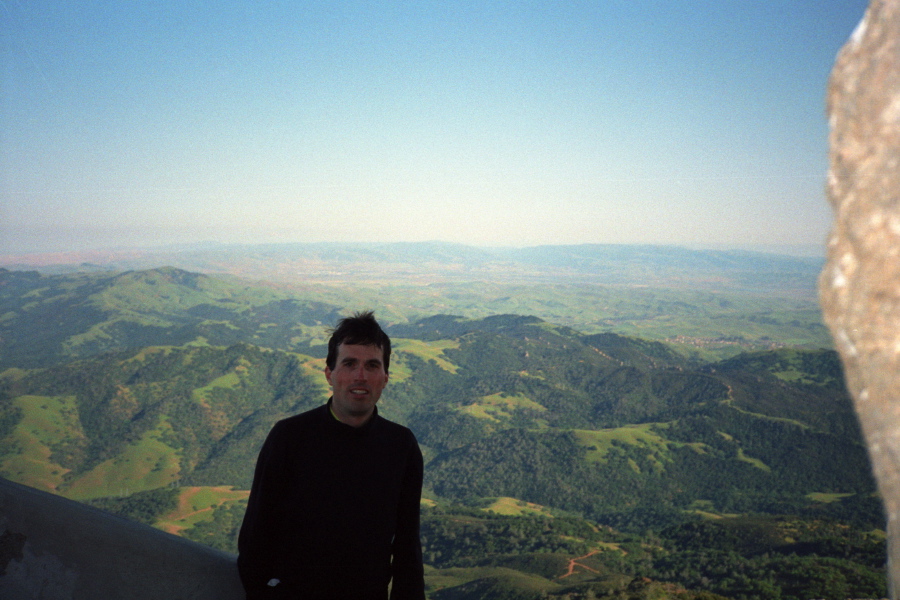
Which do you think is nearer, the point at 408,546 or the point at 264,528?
the point at 264,528

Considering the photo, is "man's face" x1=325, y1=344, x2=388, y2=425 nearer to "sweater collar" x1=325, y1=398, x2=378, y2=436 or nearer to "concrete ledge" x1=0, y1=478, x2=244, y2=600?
"sweater collar" x1=325, y1=398, x2=378, y2=436

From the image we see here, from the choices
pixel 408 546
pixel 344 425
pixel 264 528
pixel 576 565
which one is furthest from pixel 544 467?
pixel 264 528

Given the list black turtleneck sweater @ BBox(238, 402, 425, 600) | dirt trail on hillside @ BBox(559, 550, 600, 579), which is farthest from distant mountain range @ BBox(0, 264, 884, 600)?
black turtleneck sweater @ BBox(238, 402, 425, 600)

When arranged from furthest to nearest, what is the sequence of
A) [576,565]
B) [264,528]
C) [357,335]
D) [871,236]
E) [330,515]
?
1. [576,565]
2. [357,335]
3. [330,515]
4. [264,528]
5. [871,236]

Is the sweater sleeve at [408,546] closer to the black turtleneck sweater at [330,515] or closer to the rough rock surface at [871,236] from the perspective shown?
the black turtleneck sweater at [330,515]

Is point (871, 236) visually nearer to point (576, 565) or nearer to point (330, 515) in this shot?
point (330, 515)

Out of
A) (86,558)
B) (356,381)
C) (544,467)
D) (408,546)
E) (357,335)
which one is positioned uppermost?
(357,335)
